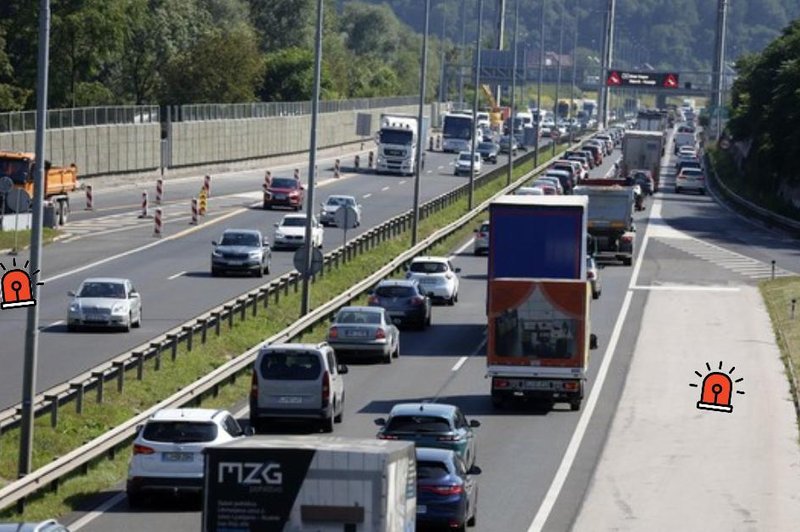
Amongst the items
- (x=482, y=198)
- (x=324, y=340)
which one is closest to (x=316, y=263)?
(x=324, y=340)

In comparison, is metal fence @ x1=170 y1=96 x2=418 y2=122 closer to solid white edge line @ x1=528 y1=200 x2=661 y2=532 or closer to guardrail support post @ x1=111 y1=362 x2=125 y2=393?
solid white edge line @ x1=528 y1=200 x2=661 y2=532

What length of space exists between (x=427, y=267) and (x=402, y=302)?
6377 mm

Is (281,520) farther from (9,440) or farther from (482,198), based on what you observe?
(482,198)

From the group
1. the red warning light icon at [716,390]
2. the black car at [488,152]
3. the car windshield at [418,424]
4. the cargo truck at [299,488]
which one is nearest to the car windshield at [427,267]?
the red warning light icon at [716,390]

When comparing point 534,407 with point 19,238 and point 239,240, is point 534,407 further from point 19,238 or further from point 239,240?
point 19,238

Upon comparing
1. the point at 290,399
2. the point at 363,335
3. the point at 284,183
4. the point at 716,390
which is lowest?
the point at 716,390

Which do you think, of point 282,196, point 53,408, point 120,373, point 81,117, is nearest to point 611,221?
point 282,196

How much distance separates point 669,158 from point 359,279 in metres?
116

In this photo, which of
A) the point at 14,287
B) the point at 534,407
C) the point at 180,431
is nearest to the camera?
the point at 180,431

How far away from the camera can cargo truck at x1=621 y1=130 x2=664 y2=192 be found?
110 m

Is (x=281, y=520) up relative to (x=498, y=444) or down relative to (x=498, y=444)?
up

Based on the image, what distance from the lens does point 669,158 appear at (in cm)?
17188

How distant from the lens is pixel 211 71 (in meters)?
132

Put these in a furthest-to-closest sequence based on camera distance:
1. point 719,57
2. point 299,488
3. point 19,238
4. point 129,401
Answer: point 719,57 → point 19,238 → point 129,401 → point 299,488
